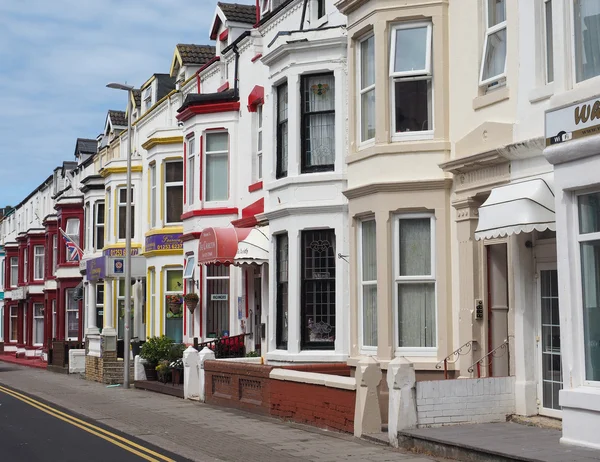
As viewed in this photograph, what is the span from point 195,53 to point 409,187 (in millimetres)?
19012

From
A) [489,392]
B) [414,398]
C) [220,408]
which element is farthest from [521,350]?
[220,408]

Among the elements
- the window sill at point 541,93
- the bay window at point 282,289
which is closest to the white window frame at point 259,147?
the bay window at point 282,289

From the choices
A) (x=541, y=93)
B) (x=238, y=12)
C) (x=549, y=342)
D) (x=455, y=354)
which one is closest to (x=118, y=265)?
(x=238, y=12)

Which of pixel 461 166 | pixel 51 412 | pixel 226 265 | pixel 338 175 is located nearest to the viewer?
pixel 461 166

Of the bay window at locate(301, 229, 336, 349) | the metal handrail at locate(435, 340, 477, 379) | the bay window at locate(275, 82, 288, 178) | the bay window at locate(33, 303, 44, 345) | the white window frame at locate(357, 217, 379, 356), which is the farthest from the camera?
the bay window at locate(33, 303, 44, 345)

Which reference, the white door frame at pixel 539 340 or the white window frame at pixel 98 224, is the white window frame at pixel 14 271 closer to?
the white window frame at pixel 98 224

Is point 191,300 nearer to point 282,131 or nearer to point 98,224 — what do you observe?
point 282,131

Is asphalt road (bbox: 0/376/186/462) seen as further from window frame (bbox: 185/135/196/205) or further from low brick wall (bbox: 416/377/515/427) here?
window frame (bbox: 185/135/196/205)

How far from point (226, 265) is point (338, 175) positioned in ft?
21.0

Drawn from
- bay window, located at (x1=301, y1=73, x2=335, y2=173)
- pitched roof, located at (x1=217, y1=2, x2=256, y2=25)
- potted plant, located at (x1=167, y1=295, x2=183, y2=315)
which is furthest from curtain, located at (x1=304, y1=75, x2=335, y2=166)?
potted plant, located at (x1=167, y1=295, x2=183, y2=315)

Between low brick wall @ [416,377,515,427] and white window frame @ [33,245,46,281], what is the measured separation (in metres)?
46.4

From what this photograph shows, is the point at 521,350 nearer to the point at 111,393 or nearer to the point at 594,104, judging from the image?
the point at 594,104

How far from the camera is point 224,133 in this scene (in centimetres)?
2705

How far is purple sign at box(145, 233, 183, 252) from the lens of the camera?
30703mm
